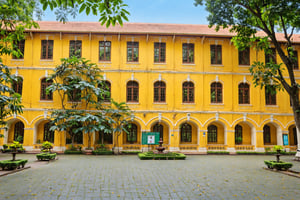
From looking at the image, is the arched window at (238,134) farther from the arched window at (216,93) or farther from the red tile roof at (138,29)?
the red tile roof at (138,29)

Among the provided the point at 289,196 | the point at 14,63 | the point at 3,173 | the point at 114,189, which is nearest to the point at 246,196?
the point at 289,196

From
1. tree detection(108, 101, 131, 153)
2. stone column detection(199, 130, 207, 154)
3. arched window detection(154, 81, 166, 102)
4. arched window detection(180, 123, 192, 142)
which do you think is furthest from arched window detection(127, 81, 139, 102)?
stone column detection(199, 130, 207, 154)

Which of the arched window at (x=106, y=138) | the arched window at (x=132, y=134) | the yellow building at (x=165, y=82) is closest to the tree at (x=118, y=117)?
the arched window at (x=106, y=138)

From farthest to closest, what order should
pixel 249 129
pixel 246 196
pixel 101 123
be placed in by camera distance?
pixel 249 129 < pixel 101 123 < pixel 246 196

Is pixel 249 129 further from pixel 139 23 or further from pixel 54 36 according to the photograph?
pixel 54 36

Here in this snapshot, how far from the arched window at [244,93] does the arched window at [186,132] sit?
5050mm

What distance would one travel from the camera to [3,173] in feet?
31.9

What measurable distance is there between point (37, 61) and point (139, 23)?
958cm

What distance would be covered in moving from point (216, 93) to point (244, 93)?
2.49m

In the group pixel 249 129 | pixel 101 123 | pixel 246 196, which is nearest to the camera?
pixel 246 196

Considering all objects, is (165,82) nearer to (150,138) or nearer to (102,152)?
(150,138)

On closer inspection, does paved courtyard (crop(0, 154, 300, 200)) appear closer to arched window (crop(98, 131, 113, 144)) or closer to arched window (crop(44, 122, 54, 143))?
arched window (crop(98, 131, 113, 144))

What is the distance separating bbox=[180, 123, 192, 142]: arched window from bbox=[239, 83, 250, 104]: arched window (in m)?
5.05

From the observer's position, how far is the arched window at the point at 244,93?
21250 mm
